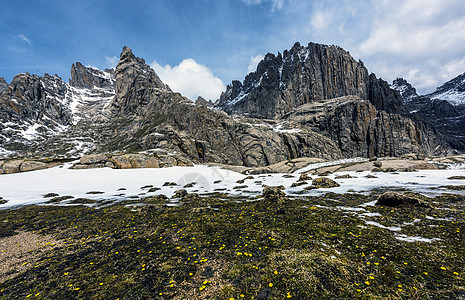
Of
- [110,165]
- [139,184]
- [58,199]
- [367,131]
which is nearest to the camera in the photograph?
[58,199]

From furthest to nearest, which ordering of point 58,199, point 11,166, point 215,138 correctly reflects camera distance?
1. point 215,138
2. point 11,166
3. point 58,199

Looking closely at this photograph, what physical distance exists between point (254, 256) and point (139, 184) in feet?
73.8

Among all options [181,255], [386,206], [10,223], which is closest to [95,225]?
[10,223]

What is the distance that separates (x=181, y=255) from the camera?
653 cm

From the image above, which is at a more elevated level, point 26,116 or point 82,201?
point 26,116

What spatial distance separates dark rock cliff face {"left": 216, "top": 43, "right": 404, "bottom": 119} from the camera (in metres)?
144

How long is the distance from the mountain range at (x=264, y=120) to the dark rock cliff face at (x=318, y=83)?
32.6 inches

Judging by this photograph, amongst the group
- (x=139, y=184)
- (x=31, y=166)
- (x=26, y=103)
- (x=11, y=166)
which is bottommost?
(x=139, y=184)

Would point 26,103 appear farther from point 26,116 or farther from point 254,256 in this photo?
point 254,256

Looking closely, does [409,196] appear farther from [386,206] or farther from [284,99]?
[284,99]

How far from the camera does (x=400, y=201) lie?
33.4 ft

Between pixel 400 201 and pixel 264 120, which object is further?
pixel 264 120

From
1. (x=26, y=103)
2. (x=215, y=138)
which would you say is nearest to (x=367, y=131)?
(x=215, y=138)

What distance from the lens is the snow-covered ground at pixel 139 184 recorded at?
1570cm
